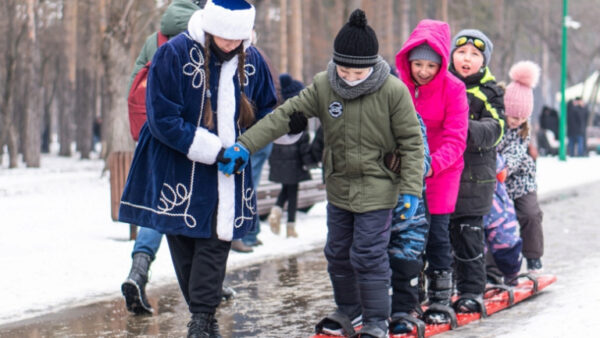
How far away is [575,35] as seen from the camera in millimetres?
52031

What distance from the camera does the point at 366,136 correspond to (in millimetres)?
4734

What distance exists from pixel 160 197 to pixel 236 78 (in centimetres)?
71

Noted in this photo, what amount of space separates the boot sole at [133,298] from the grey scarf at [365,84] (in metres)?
1.88

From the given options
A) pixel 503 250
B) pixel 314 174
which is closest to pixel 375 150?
pixel 503 250

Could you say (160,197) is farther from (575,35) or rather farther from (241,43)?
(575,35)

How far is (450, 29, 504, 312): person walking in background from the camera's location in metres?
5.75

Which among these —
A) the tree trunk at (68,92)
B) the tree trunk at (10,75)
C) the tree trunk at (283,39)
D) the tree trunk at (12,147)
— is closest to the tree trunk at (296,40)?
the tree trunk at (283,39)

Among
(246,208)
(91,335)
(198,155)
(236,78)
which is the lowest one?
(91,335)

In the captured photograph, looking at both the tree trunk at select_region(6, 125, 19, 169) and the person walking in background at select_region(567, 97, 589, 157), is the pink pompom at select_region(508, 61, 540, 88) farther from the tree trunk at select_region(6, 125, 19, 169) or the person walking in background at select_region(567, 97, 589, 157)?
the person walking in background at select_region(567, 97, 589, 157)

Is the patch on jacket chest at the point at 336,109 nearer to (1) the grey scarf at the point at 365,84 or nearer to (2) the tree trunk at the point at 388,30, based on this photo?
(1) the grey scarf at the point at 365,84

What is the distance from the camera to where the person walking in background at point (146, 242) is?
5.65 metres

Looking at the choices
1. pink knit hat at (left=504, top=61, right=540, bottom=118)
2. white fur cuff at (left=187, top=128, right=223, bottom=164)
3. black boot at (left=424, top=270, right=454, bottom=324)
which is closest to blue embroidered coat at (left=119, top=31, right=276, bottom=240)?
white fur cuff at (left=187, top=128, right=223, bottom=164)

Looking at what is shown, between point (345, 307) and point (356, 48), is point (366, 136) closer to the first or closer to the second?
point (356, 48)

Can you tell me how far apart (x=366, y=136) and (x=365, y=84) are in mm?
262
